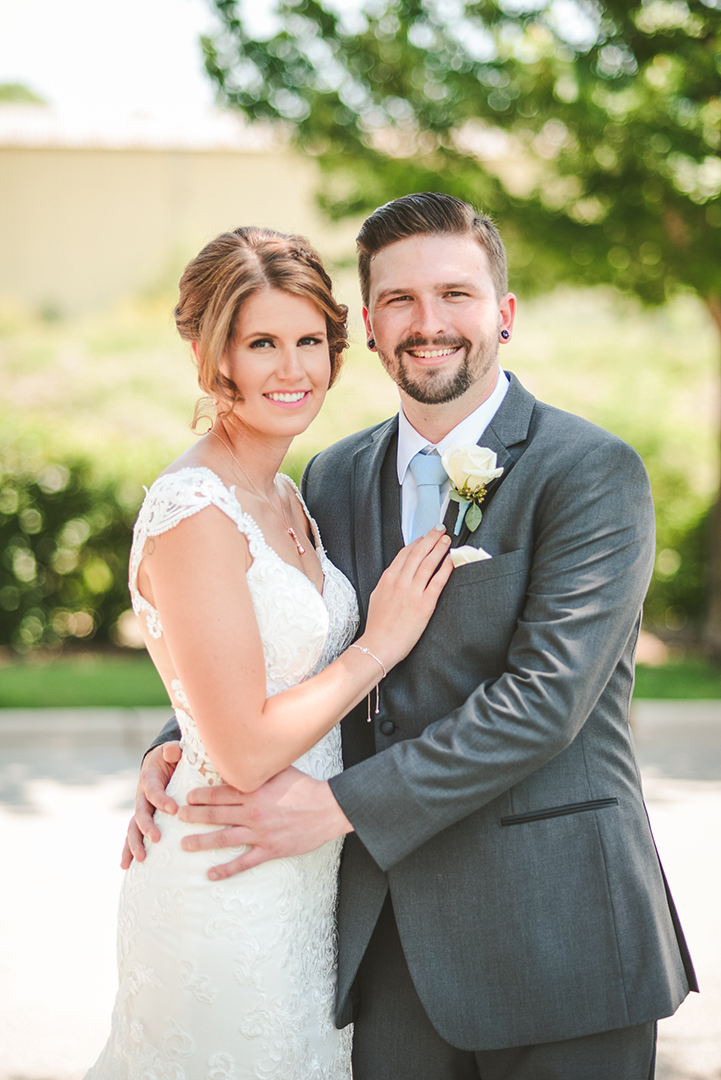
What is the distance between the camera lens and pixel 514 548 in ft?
7.40

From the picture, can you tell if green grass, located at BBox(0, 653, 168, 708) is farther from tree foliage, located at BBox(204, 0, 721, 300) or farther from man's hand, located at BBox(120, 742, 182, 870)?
man's hand, located at BBox(120, 742, 182, 870)

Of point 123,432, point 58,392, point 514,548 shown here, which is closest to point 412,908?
point 514,548

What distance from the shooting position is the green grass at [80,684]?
25.3ft

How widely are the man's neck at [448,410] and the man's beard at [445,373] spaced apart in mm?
21

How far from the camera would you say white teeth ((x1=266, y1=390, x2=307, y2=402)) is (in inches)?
94.8

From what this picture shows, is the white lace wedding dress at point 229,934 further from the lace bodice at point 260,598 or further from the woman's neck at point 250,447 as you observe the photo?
the woman's neck at point 250,447

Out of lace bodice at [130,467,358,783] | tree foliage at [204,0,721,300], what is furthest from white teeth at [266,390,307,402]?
tree foliage at [204,0,721,300]

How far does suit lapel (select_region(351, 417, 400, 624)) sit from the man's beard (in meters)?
0.23

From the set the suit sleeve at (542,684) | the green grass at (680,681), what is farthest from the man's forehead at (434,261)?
the green grass at (680,681)

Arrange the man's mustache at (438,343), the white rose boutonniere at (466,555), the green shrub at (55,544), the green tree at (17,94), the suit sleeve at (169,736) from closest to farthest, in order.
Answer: the white rose boutonniere at (466,555) → the man's mustache at (438,343) → the suit sleeve at (169,736) → the green shrub at (55,544) → the green tree at (17,94)

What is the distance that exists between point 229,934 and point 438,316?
5.02 ft

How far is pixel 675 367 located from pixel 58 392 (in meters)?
9.53

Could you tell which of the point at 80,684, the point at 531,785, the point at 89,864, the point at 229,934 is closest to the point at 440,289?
the point at 531,785

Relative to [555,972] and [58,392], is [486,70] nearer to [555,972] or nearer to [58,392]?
[555,972]
